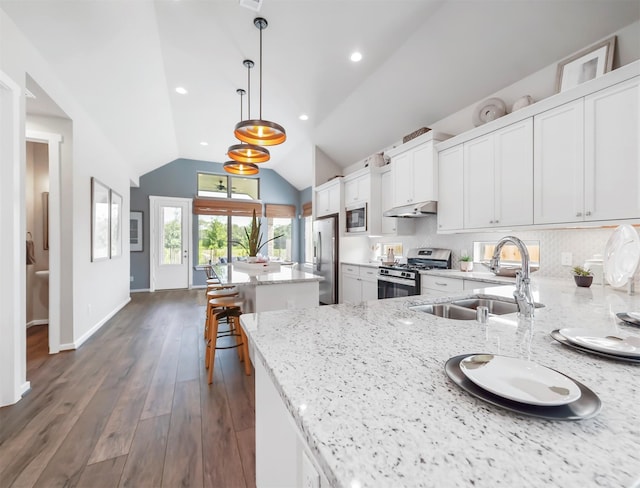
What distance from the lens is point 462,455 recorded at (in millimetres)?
421

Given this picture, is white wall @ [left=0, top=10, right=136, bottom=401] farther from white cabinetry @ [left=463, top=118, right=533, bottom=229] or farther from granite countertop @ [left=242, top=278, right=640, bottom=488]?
white cabinetry @ [left=463, top=118, right=533, bottom=229]

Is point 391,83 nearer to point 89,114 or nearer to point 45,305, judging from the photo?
point 89,114

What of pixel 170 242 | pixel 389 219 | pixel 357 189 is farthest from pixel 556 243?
pixel 170 242

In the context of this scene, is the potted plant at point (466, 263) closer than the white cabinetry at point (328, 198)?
Yes

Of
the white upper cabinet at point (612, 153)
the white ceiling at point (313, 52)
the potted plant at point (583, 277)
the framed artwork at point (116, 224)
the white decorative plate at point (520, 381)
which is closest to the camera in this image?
the white decorative plate at point (520, 381)

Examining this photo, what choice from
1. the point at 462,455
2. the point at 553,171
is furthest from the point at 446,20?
the point at 462,455

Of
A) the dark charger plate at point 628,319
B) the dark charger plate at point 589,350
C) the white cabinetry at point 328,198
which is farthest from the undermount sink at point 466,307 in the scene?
the white cabinetry at point 328,198

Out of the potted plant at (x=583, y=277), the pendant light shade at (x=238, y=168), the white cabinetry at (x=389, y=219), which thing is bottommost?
the potted plant at (x=583, y=277)

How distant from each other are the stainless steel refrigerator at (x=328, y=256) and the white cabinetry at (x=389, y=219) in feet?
3.07

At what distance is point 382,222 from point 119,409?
3.73 meters

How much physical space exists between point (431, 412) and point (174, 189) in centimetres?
756

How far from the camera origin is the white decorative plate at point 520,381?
0.52 meters

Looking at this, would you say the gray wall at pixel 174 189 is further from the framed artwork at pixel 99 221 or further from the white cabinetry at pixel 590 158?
the white cabinetry at pixel 590 158

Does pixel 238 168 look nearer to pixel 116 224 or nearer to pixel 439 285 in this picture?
pixel 116 224
